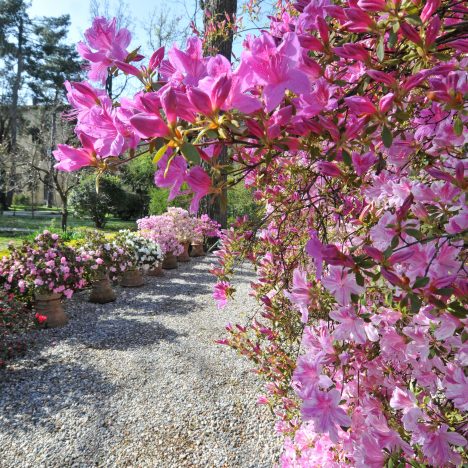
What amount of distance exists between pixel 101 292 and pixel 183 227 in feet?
11.2

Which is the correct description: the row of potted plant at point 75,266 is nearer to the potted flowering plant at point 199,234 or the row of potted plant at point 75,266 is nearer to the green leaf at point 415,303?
the potted flowering plant at point 199,234

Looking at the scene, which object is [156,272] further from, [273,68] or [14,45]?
[14,45]

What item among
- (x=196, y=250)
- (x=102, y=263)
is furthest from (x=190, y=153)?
(x=196, y=250)

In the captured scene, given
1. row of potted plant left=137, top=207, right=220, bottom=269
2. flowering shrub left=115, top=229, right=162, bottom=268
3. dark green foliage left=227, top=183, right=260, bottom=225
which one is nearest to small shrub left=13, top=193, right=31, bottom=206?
dark green foliage left=227, top=183, right=260, bottom=225

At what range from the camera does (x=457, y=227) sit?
0.71m

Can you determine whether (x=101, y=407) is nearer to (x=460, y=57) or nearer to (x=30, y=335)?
(x=30, y=335)

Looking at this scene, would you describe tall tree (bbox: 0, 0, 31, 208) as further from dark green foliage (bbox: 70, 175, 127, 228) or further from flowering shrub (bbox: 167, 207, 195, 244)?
flowering shrub (bbox: 167, 207, 195, 244)

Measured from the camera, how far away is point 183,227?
847cm

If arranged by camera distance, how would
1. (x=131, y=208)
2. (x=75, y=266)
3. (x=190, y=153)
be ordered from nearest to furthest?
(x=190, y=153) < (x=75, y=266) < (x=131, y=208)

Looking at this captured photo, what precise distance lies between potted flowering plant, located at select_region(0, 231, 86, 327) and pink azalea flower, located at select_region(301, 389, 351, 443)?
407 centimetres

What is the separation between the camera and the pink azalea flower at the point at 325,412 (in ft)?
2.58

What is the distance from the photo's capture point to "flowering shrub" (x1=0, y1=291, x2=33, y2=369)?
344cm

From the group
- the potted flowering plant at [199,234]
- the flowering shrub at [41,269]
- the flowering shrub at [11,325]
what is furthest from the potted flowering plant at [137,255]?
the flowering shrub at [11,325]

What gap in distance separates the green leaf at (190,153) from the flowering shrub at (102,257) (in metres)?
4.88
